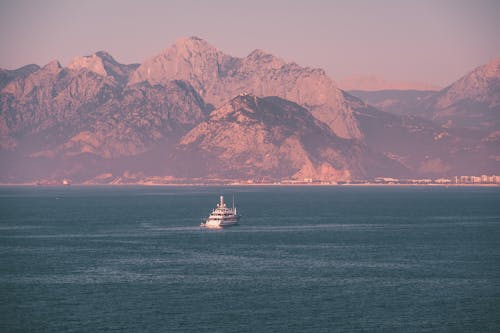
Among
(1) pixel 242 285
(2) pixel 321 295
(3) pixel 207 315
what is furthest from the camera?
(1) pixel 242 285

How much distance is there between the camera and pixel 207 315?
13150 centimetres

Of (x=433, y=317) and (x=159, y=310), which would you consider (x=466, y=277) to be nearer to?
(x=433, y=317)

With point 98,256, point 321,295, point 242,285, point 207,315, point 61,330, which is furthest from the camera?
point 98,256

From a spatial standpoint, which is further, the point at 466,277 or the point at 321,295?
the point at 466,277

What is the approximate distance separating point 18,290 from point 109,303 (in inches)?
851

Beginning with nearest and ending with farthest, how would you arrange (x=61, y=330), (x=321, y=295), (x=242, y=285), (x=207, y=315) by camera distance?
1. (x=61, y=330)
2. (x=207, y=315)
3. (x=321, y=295)
4. (x=242, y=285)

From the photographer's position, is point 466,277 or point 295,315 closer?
point 295,315

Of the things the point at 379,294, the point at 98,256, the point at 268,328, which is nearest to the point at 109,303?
the point at 268,328

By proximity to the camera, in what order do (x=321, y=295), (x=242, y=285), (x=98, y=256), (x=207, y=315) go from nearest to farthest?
(x=207, y=315)
(x=321, y=295)
(x=242, y=285)
(x=98, y=256)

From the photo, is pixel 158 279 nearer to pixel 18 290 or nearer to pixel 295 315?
pixel 18 290

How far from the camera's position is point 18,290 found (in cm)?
15200

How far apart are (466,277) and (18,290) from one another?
80013 millimetres

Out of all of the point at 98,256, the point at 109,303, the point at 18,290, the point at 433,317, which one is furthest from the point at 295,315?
the point at 98,256

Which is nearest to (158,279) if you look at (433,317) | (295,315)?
(295,315)
